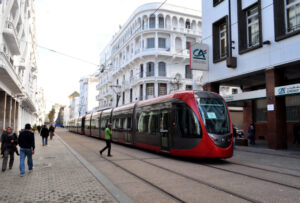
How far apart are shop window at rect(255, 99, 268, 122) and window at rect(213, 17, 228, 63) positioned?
723 cm

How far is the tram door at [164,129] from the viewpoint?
1188 centimetres

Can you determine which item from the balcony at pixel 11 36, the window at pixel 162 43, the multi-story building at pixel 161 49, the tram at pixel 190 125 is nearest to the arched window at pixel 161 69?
the multi-story building at pixel 161 49

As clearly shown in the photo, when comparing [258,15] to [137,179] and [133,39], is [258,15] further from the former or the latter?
[133,39]

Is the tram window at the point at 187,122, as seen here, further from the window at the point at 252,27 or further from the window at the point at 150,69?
the window at the point at 150,69

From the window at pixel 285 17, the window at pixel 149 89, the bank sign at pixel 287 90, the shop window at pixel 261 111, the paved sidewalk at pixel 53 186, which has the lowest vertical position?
the paved sidewalk at pixel 53 186

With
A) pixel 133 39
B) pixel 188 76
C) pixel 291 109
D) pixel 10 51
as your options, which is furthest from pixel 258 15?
pixel 133 39

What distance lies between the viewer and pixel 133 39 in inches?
1663

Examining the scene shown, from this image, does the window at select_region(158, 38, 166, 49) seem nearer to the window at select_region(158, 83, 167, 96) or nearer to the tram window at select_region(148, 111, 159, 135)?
the window at select_region(158, 83, 167, 96)

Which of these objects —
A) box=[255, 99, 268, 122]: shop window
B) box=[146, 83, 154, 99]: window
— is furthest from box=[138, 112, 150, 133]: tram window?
box=[146, 83, 154, 99]: window

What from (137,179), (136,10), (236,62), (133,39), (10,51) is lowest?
(137,179)

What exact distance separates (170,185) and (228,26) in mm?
15739

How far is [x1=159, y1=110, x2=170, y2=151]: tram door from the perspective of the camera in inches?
468

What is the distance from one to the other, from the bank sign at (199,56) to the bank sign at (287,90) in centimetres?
676

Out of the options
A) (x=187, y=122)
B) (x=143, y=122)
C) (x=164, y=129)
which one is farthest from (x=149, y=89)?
(x=187, y=122)
